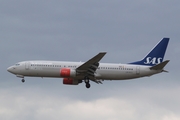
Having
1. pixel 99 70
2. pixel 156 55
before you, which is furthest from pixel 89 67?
pixel 156 55

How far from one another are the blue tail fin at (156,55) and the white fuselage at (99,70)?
213 centimetres

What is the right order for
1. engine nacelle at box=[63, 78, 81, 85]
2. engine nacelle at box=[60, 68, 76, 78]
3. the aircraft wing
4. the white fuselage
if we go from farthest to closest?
engine nacelle at box=[63, 78, 81, 85]
the white fuselage
engine nacelle at box=[60, 68, 76, 78]
the aircraft wing

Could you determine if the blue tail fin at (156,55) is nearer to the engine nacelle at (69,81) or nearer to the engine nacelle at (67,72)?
the engine nacelle at (69,81)

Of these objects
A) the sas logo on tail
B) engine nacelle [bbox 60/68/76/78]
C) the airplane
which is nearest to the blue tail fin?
the sas logo on tail

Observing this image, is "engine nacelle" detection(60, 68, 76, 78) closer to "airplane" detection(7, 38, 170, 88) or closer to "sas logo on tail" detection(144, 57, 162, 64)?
"airplane" detection(7, 38, 170, 88)

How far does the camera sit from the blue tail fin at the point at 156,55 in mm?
71250

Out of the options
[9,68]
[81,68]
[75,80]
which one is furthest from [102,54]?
[9,68]

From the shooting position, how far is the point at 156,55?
72.1 m

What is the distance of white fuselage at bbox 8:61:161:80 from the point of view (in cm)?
6838

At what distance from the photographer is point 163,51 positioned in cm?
7250

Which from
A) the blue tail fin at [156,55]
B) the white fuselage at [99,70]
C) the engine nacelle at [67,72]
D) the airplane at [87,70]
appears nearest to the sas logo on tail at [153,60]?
the blue tail fin at [156,55]

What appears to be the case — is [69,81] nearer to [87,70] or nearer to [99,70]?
[87,70]

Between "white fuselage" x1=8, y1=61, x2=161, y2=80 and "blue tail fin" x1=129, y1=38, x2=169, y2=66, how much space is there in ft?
6.99

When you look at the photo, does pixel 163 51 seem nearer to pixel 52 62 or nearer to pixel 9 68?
pixel 52 62
